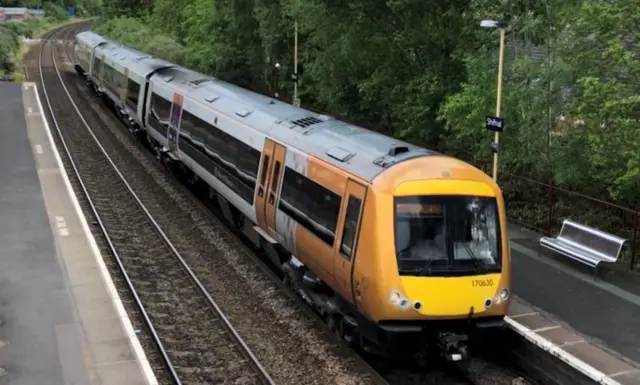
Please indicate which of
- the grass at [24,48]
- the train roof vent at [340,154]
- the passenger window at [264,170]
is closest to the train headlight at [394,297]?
the train roof vent at [340,154]

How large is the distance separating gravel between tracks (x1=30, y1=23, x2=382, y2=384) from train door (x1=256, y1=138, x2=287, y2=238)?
1.20 metres

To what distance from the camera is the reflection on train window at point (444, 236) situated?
9.44 m

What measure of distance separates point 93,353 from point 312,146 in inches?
174

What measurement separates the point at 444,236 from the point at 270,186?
4.32 m

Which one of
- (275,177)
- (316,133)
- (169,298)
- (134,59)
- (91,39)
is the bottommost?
(169,298)

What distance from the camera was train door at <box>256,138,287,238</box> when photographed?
12.9 metres

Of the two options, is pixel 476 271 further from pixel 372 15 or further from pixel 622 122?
pixel 372 15

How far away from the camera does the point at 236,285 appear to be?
1379cm

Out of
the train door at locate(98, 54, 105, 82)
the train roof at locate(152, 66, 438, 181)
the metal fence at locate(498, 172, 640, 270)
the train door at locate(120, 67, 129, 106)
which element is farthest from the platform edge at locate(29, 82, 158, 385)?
the train door at locate(98, 54, 105, 82)

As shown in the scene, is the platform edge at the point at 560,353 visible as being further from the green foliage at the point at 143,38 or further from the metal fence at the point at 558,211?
the green foliage at the point at 143,38

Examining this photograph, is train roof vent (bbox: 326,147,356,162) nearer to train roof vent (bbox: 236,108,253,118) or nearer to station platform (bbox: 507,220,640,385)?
station platform (bbox: 507,220,640,385)

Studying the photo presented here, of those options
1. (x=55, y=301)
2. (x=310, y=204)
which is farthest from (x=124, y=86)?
(x=310, y=204)

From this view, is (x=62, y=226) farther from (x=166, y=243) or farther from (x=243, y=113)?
(x=243, y=113)

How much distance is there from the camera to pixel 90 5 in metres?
131
